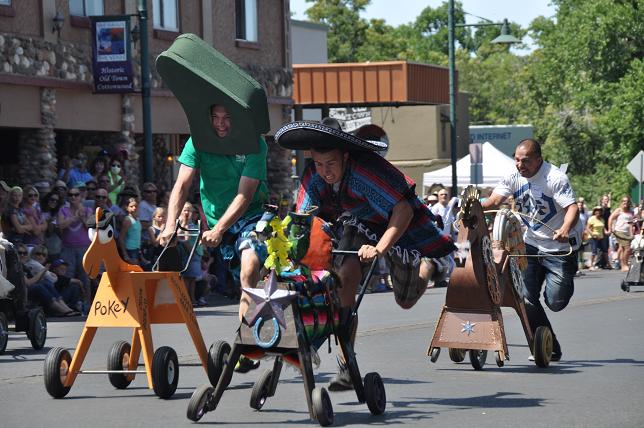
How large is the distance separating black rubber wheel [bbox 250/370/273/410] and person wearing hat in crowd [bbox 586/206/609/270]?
2508 centimetres

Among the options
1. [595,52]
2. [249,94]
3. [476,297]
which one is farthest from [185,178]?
[595,52]

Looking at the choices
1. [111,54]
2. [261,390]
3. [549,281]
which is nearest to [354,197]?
[261,390]

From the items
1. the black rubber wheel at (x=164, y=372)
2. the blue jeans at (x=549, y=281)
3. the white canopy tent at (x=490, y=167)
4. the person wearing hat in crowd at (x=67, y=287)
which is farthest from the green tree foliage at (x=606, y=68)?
the black rubber wheel at (x=164, y=372)

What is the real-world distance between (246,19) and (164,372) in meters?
22.8

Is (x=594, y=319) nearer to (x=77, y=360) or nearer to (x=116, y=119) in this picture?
(x=77, y=360)

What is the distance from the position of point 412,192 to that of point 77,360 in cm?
232

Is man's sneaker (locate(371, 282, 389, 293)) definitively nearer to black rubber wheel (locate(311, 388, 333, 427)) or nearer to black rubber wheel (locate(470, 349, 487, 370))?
black rubber wheel (locate(470, 349, 487, 370))

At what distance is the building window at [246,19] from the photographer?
31.4 m

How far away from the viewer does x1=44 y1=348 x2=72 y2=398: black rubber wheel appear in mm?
9430

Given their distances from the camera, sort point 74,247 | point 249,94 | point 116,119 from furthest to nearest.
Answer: point 116,119 < point 74,247 < point 249,94

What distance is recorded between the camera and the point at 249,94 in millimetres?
9758

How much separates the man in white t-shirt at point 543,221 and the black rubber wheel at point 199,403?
389 cm

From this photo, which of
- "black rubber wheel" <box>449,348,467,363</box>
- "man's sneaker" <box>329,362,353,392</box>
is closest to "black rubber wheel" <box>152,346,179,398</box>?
"man's sneaker" <box>329,362,353,392</box>

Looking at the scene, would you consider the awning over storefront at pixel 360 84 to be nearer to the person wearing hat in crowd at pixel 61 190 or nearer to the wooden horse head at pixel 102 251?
the person wearing hat in crowd at pixel 61 190
